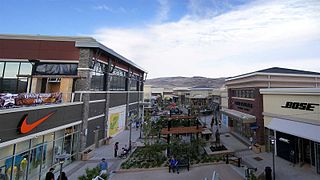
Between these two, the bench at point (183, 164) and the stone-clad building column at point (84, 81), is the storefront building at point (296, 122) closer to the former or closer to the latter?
the bench at point (183, 164)

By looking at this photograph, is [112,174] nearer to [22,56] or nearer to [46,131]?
[46,131]

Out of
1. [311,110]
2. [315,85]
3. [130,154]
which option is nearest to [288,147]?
[311,110]

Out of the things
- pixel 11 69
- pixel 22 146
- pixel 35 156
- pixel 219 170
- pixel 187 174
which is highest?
pixel 11 69

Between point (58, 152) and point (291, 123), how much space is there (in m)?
21.4

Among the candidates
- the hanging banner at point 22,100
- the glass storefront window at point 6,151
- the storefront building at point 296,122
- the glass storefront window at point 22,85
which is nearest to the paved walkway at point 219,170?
the storefront building at point 296,122

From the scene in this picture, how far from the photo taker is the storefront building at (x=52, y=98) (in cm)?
1244

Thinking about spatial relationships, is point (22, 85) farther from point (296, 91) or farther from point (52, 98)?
point (296, 91)

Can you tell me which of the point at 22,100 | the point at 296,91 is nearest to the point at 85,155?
the point at 22,100

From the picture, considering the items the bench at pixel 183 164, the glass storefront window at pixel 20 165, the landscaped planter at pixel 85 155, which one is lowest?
the landscaped planter at pixel 85 155

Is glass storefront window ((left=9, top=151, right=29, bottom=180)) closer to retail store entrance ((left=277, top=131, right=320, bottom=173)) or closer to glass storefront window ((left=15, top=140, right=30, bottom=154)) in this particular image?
glass storefront window ((left=15, top=140, right=30, bottom=154))

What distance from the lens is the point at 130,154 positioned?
20.9 meters

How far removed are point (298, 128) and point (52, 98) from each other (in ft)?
69.7

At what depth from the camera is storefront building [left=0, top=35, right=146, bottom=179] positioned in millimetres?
12438

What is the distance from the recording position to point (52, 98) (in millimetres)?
16547
